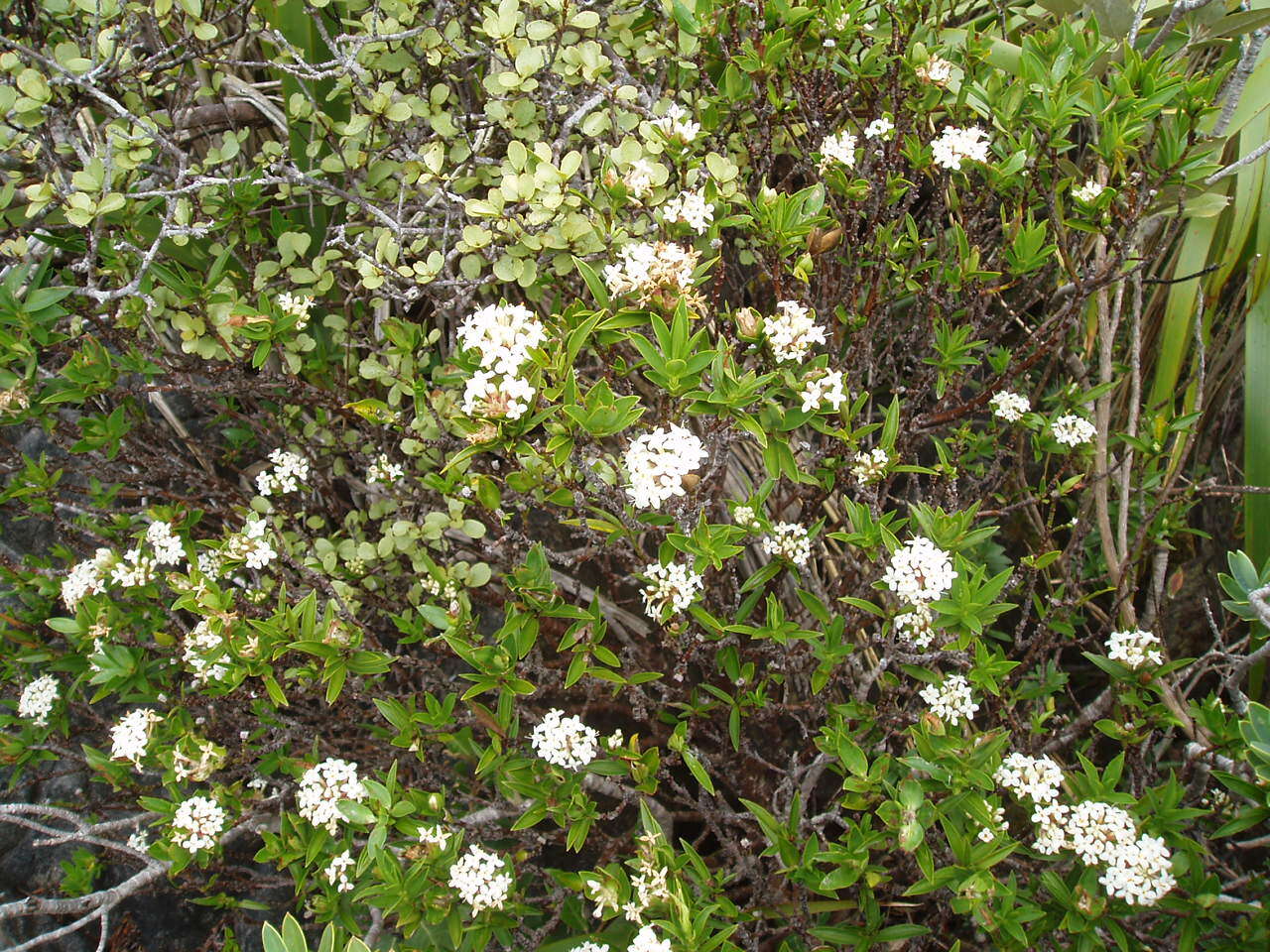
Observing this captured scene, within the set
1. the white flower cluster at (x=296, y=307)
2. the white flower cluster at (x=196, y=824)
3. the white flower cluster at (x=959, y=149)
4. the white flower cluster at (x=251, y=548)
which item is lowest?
the white flower cluster at (x=196, y=824)

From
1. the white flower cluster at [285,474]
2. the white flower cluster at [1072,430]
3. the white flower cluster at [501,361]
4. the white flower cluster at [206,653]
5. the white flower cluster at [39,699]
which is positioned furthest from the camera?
the white flower cluster at [285,474]

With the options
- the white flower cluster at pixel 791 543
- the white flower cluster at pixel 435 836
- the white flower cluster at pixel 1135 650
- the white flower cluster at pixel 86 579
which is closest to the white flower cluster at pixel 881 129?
the white flower cluster at pixel 791 543

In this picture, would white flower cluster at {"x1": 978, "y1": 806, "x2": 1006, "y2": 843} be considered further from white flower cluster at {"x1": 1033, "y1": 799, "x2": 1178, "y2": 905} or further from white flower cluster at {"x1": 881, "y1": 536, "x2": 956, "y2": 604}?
white flower cluster at {"x1": 881, "y1": 536, "x2": 956, "y2": 604}

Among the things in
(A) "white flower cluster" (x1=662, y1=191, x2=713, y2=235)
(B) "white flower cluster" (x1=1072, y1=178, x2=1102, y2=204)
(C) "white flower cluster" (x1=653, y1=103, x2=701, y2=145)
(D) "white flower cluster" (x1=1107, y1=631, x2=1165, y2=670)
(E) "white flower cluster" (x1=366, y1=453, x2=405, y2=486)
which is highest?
(B) "white flower cluster" (x1=1072, y1=178, x2=1102, y2=204)

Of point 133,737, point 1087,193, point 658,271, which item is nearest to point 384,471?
point 133,737

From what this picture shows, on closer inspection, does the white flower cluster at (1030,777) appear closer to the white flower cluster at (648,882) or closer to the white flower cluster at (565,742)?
the white flower cluster at (648,882)

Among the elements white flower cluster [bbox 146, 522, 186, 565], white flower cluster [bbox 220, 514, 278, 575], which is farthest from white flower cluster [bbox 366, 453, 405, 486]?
white flower cluster [bbox 146, 522, 186, 565]

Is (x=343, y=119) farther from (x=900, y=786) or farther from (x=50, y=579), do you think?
(x=900, y=786)
